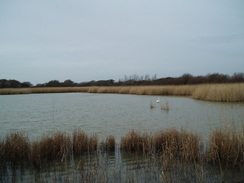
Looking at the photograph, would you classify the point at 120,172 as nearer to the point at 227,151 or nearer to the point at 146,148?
the point at 146,148

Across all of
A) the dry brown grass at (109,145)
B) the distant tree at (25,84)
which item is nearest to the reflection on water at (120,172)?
the dry brown grass at (109,145)

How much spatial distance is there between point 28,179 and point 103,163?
1322 mm

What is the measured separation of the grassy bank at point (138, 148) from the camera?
136 inches

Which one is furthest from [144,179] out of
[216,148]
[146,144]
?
[216,148]

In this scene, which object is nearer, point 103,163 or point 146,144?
point 103,163

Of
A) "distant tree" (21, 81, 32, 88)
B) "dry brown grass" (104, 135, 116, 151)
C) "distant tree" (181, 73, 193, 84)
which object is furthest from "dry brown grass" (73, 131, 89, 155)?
"distant tree" (21, 81, 32, 88)

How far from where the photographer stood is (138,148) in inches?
168

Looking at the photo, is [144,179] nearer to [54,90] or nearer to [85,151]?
[85,151]

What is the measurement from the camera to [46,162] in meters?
3.71

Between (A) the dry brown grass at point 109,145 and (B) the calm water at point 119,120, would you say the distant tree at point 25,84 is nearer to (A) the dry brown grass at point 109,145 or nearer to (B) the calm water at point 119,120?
(B) the calm water at point 119,120

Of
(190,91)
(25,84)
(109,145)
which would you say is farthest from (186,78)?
(25,84)

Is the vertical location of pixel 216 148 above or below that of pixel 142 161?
above

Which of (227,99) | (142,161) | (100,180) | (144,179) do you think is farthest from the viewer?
(227,99)

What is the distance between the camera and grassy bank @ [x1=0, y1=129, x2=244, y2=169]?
136 inches
